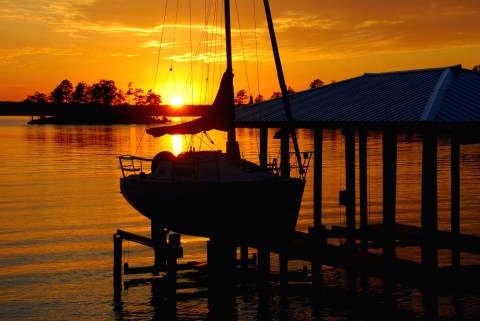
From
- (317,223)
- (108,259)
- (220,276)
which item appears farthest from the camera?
(108,259)

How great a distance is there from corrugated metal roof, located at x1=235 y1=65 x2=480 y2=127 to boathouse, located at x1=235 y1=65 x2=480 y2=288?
0.03 meters

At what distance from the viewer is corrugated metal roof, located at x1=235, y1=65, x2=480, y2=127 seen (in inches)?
854

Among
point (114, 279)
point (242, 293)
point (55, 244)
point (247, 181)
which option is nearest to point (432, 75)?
point (247, 181)

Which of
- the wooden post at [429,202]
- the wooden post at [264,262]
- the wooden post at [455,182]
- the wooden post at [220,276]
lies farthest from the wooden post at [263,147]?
the wooden post at [429,202]

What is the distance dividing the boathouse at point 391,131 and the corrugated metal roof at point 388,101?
28 millimetres

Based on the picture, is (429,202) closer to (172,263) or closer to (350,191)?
(350,191)

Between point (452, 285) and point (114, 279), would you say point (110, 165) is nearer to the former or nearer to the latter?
point (114, 279)

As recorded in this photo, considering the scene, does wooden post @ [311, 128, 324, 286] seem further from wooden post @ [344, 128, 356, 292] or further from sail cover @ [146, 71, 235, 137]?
sail cover @ [146, 71, 235, 137]

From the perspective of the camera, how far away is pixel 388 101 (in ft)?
80.9

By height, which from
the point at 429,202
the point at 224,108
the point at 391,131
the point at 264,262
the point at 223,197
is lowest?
the point at 264,262

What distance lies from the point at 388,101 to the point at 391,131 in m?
1.66

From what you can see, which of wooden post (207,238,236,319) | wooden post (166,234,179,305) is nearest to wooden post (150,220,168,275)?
wooden post (166,234,179,305)

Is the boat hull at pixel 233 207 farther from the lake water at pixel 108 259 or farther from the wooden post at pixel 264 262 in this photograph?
the lake water at pixel 108 259

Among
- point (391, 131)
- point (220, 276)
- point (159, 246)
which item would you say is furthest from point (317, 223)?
point (159, 246)
